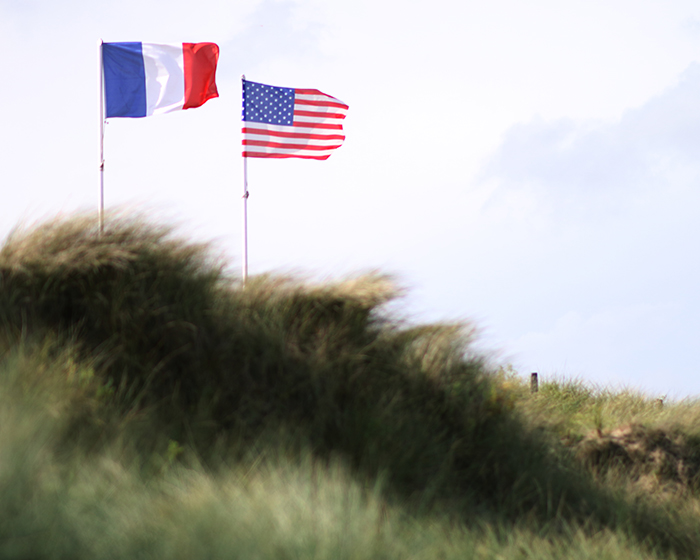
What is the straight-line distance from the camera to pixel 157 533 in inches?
168

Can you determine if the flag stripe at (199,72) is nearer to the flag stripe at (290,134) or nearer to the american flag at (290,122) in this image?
the american flag at (290,122)

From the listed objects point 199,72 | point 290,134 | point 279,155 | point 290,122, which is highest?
point 199,72

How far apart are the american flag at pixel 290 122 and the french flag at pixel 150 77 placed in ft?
3.61

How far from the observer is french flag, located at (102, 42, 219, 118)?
13.0 metres

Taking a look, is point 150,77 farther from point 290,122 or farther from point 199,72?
point 290,122

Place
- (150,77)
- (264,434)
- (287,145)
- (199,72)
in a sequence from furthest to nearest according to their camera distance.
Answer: (287,145) < (199,72) < (150,77) < (264,434)

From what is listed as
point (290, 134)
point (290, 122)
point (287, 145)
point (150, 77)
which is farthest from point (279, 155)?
point (150, 77)

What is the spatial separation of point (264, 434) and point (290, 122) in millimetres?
8710

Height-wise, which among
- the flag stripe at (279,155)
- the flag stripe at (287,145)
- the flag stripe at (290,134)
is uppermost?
the flag stripe at (290,134)

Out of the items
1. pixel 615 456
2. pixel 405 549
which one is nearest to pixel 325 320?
pixel 405 549

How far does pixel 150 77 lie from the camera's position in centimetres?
1318

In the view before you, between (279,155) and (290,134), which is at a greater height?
(290,134)

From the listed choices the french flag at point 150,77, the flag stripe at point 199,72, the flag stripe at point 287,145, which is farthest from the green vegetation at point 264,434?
the flag stripe at point 199,72

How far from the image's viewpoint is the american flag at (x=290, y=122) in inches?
529
